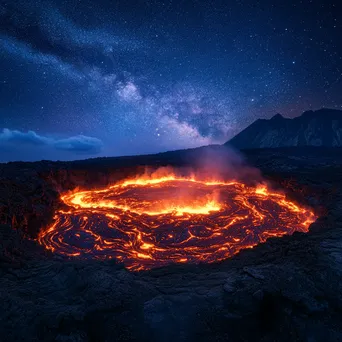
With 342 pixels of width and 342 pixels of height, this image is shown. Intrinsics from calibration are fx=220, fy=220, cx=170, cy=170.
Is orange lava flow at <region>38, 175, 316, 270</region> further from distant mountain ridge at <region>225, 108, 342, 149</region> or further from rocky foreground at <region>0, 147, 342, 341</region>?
distant mountain ridge at <region>225, 108, 342, 149</region>

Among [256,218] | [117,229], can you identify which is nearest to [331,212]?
[256,218]

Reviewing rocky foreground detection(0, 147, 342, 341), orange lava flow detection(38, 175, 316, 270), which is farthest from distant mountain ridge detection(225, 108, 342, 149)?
rocky foreground detection(0, 147, 342, 341)

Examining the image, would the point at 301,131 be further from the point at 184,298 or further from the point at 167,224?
the point at 184,298

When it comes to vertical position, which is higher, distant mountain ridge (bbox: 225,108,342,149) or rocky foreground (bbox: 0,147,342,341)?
distant mountain ridge (bbox: 225,108,342,149)

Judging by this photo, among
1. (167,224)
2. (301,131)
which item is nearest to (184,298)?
(167,224)

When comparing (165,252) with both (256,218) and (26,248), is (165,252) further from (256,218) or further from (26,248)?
(256,218)

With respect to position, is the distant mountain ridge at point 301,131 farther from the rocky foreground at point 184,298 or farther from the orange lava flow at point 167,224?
the rocky foreground at point 184,298
